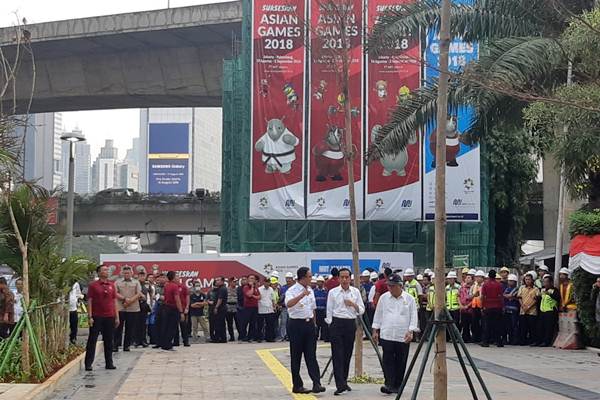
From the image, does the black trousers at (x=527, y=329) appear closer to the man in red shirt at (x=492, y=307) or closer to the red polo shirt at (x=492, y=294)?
the man in red shirt at (x=492, y=307)

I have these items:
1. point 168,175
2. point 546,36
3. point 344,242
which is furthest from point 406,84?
point 168,175

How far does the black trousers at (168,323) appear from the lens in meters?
21.2

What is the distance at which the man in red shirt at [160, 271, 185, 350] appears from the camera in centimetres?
2105

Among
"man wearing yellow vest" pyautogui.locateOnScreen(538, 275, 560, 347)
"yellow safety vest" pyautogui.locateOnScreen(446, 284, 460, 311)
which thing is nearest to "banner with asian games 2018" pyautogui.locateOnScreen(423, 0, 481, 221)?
"yellow safety vest" pyautogui.locateOnScreen(446, 284, 460, 311)

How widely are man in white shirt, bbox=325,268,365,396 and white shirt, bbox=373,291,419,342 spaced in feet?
1.70

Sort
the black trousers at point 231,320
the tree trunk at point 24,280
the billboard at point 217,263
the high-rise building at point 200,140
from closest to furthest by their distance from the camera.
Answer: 1. the tree trunk at point 24,280
2. the black trousers at point 231,320
3. the billboard at point 217,263
4. the high-rise building at point 200,140

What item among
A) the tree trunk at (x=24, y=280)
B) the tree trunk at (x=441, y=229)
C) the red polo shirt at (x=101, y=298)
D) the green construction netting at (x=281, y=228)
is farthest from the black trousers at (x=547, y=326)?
the tree trunk at (x=441, y=229)

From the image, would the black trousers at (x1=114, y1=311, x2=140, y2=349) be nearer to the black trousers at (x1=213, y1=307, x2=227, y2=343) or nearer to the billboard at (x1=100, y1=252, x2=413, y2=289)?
the black trousers at (x1=213, y1=307, x2=227, y2=343)

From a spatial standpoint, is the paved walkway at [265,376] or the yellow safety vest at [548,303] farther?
the yellow safety vest at [548,303]

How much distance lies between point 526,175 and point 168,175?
55.0m

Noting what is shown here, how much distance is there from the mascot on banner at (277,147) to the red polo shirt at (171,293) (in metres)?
13.7

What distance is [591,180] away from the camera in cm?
2280

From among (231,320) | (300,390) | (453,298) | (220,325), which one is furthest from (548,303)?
(300,390)

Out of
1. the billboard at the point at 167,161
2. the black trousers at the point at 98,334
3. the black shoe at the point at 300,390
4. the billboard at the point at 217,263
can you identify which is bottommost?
the black shoe at the point at 300,390
